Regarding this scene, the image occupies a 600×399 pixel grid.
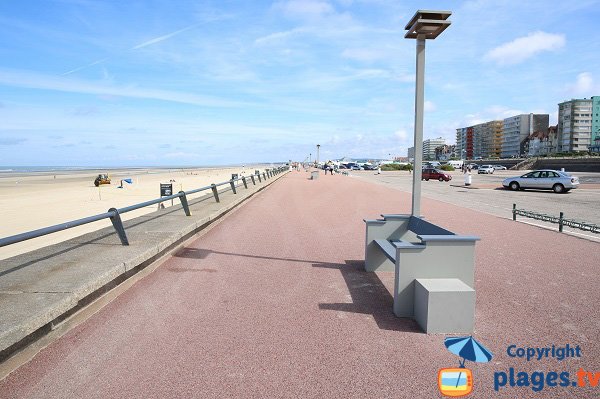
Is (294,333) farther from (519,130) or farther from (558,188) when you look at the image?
(519,130)

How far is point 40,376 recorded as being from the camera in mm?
3160

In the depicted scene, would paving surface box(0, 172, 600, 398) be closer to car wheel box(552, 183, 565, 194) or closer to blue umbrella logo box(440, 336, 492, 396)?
blue umbrella logo box(440, 336, 492, 396)

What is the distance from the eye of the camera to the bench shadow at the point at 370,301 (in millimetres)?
4195

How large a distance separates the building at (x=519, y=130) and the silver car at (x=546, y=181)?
16624 cm

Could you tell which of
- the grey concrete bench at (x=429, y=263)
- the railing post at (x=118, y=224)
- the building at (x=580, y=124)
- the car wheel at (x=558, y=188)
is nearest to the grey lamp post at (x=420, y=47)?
the grey concrete bench at (x=429, y=263)

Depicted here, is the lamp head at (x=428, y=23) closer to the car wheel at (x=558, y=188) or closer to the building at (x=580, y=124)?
the car wheel at (x=558, y=188)

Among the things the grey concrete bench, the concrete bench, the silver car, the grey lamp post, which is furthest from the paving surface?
the silver car

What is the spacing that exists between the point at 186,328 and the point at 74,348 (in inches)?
38.2

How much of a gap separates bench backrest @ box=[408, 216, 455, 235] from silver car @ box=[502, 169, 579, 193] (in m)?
22.1

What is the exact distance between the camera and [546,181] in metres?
25.0

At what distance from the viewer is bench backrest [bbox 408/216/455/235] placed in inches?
206

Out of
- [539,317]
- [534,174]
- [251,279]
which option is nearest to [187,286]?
[251,279]

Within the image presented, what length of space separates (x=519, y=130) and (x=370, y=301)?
7823 inches

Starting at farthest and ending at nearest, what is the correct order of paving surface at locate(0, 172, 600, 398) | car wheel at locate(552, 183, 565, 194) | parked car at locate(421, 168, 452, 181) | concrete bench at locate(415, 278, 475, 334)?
parked car at locate(421, 168, 452, 181), car wheel at locate(552, 183, 565, 194), concrete bench at locate(415, 278, 475, 334), paving surface at locate(0, 172, 600, 398)
